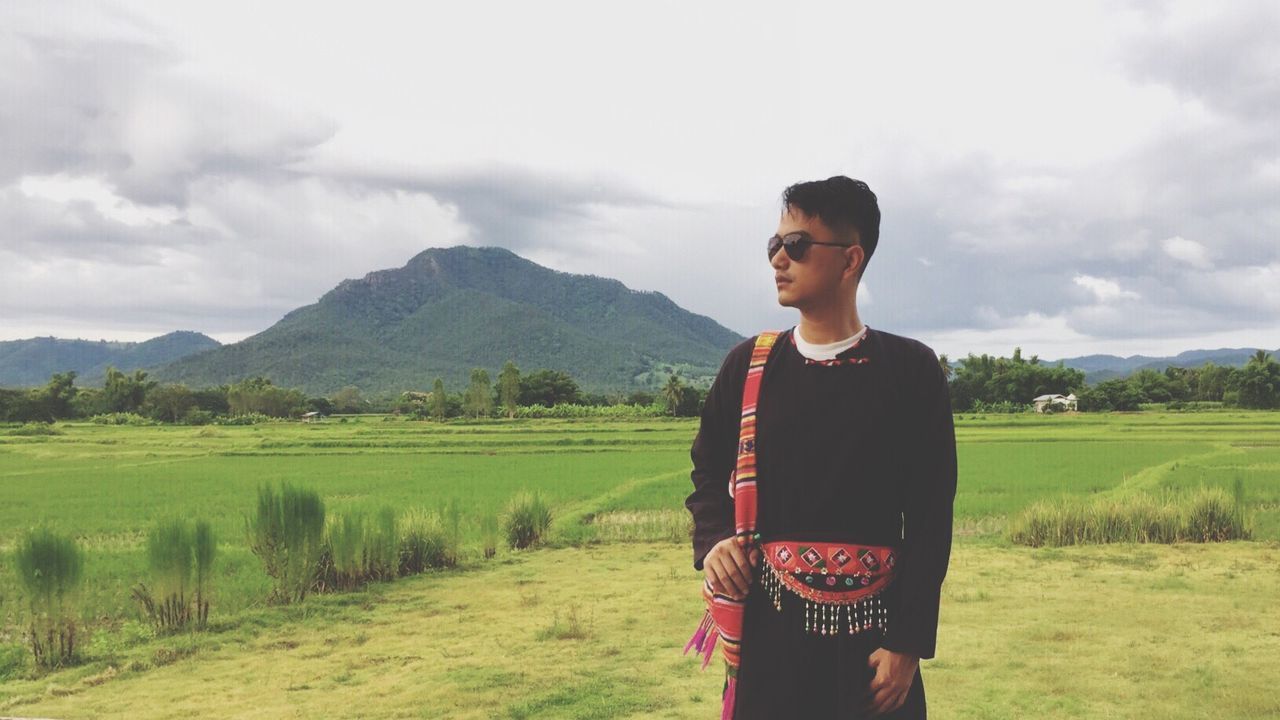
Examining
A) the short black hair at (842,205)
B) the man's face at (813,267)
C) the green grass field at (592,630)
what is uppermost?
the short black hair at (842,205)

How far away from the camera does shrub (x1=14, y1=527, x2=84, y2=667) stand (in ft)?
21.1

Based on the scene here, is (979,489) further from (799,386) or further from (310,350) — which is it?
(310,350)

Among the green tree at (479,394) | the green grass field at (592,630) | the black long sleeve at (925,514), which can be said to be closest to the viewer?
the black long sleeve at (925,514)

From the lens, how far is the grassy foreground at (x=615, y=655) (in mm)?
5207

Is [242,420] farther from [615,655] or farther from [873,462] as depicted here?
[873,462]

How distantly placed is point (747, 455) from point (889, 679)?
580 mm

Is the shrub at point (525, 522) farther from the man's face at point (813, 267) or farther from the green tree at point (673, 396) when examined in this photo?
the green tree at point (673, 396)

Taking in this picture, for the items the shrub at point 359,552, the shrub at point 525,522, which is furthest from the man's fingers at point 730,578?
the shrub at point 525,522

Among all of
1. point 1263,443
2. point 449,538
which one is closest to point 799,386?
point 449,538

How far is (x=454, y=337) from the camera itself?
14288cm

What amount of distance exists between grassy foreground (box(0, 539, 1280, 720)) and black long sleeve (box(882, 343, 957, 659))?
11.1 feet

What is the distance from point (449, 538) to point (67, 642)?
431 cm

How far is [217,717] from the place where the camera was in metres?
5.10

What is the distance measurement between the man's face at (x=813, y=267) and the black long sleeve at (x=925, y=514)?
280 millimetres
